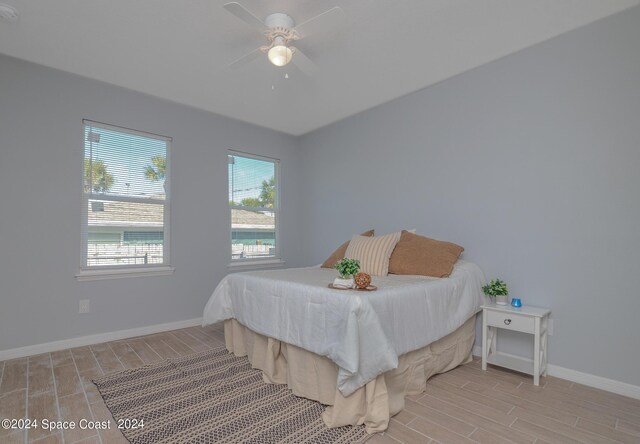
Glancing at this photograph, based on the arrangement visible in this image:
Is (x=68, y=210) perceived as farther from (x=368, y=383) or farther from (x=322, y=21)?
(x=368, y=383)

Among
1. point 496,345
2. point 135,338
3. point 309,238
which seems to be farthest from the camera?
point 309,238

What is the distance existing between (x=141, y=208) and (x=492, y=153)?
3572mm

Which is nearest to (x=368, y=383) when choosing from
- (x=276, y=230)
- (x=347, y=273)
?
(x=347, y=273)

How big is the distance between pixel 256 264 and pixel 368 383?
2926 millimetres

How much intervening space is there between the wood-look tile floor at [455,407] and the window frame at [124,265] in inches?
31.9

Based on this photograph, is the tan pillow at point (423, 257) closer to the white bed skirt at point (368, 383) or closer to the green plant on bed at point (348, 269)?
the white bed skirt at point (368, 383)

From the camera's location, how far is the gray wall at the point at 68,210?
2795mm

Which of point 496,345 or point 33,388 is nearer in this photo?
point 33,388

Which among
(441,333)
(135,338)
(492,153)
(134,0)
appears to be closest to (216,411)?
(441,333)

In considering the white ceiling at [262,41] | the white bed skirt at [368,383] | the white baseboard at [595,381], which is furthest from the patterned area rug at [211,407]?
the white ceiling at [262,41]

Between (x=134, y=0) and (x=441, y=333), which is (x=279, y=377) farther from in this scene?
(x=134, y=0)

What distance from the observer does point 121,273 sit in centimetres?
334

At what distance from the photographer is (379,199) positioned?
3.78 meters

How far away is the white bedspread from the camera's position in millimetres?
1704
